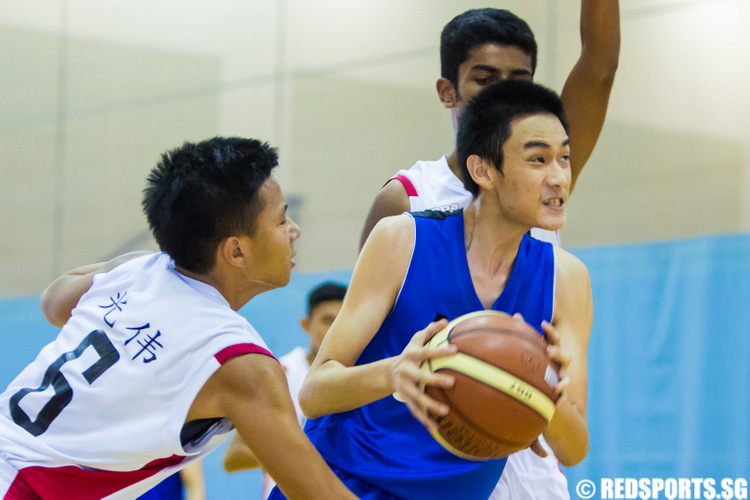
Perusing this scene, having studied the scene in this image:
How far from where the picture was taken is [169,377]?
7.02 feet

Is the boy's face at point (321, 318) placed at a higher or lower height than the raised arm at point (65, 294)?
lower

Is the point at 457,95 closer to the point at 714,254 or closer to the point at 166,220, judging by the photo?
the point at 166,220

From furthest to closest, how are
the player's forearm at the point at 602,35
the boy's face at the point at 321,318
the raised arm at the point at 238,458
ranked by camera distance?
1. the boy's face at the point at 321,318
2. the raised arm at the point at 238,458
3. the player's forearm at the point at 602,35

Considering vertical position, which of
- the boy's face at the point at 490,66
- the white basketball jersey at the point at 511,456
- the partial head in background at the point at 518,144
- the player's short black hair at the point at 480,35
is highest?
the player's short black hair at the point at 480,35

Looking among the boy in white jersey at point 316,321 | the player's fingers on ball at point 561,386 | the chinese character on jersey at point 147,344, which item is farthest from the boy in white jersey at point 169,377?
the boy in white jersey at point 316,321

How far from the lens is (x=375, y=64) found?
7.07m

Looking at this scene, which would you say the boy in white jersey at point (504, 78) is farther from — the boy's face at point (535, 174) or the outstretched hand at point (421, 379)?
the outstretched hand at point (421, 379)

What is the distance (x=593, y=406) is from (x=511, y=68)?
7.11 ft

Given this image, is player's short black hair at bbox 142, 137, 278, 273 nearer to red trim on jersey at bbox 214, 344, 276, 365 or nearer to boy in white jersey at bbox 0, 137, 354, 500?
boy in white jersey at bbox 0, 137, 354, 500

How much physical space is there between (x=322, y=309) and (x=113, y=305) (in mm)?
2810

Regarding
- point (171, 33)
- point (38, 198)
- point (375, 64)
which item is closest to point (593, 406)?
point (375, 64)

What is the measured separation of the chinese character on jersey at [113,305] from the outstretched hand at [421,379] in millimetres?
692

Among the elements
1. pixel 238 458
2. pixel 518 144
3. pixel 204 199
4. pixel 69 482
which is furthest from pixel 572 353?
pixel 238 458

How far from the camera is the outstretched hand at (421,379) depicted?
6.40 feet
